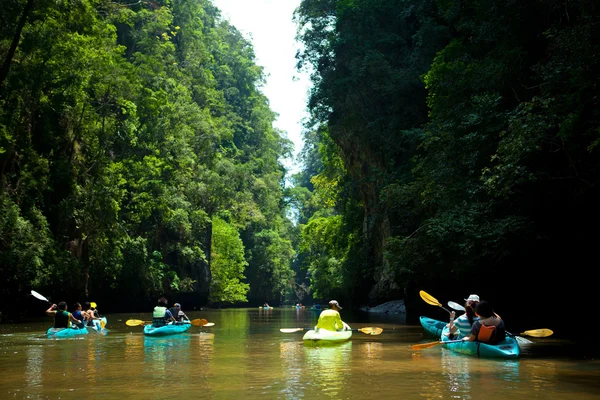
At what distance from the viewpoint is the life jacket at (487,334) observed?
10.9m

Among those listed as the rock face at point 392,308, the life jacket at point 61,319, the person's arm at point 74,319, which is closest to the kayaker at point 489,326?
the life jacket at point 61,319

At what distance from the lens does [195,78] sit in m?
50.7

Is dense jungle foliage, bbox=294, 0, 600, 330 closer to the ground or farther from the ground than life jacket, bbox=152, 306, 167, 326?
farther from the ground

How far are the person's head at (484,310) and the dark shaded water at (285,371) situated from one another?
789 millimetres

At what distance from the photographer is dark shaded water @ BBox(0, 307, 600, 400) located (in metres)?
7.44

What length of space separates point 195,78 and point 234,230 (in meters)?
15.3

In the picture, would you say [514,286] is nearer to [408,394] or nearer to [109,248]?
[408,394]

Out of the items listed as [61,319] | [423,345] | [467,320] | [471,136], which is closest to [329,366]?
[423,345]

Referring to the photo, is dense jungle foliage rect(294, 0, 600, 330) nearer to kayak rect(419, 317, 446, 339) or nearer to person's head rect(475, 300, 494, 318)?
kayak rect(419, 317, 446, 339)

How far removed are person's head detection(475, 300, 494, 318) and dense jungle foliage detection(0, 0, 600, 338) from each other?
14.0ft

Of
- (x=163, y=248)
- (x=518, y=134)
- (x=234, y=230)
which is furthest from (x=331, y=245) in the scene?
(x=518, y=134)

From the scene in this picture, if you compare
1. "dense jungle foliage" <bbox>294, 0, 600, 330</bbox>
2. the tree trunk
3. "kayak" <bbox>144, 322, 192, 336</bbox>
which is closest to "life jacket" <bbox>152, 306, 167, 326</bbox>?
"kayak" <bbox>144, 322, 192, 336</bbox>

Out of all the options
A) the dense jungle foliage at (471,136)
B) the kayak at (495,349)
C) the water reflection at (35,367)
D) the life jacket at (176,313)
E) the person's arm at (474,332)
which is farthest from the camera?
the life jacket at (176,313)

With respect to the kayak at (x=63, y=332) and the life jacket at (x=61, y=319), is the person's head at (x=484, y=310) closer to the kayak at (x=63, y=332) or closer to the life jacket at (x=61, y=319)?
the kayak at (x=63, y=332)
